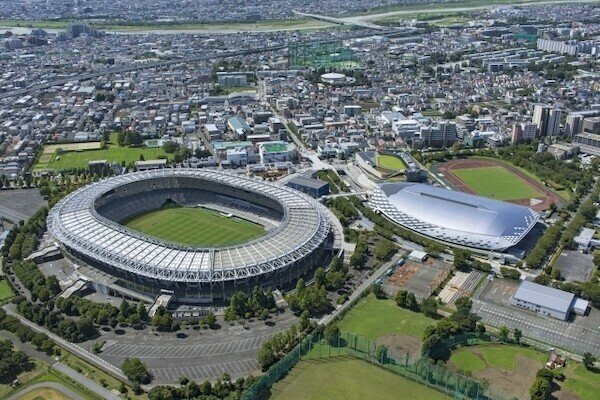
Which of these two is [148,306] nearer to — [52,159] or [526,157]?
[52,159]

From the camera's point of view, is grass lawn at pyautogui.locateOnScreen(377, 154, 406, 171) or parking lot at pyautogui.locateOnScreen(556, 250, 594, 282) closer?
parking lot at pyautogui.locateOnScreen(556, 250, 594, 282)

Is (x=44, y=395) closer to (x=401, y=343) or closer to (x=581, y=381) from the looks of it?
(x=401, y=343)

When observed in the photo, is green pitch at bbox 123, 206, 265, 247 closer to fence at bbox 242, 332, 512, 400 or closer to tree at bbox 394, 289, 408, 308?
tree at bbox 394, 289, 408, 308

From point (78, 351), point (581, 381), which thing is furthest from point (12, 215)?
point (581, 381)

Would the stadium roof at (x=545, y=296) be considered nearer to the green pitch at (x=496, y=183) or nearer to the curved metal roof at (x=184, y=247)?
the curved metal roof at (x=184, y=247)

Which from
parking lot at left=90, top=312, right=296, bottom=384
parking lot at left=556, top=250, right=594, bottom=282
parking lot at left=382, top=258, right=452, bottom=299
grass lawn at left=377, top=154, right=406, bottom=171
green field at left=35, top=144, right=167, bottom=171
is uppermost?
green field at left=35, top=144, right=167, bottom=171

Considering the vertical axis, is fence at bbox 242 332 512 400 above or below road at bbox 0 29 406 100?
below

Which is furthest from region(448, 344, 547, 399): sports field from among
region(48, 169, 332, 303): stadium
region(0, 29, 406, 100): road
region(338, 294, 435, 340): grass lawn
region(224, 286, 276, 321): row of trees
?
region(0, 29, 406, 100): road
